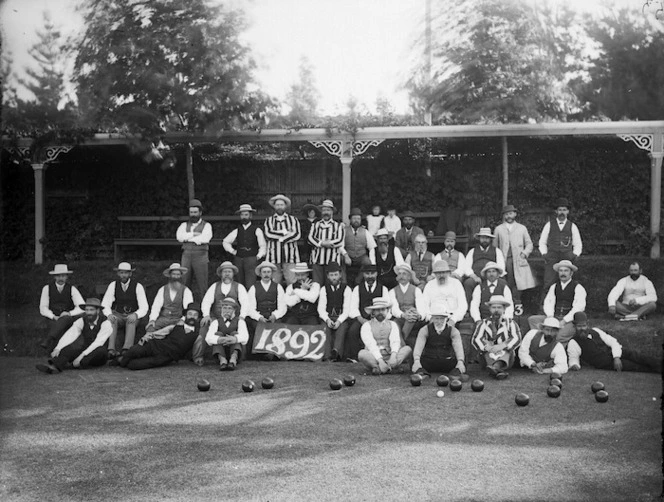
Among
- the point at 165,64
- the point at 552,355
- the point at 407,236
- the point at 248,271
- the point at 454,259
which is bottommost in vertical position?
the point at 552,355

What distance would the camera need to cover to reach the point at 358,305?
11.7 metres

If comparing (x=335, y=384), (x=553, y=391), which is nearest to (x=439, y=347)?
(x=335, y=384)

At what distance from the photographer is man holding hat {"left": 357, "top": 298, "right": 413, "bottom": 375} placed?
1028 cm

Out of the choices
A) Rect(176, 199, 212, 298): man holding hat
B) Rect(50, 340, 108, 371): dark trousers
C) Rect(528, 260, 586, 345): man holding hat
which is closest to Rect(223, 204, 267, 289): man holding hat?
Rect(176, 199, 212, 298): man holding hat

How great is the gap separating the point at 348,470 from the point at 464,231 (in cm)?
1106

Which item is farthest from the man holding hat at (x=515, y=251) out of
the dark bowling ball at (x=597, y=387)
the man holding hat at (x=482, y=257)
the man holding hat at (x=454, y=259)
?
the dark bowling ball at (x=597, y=387)

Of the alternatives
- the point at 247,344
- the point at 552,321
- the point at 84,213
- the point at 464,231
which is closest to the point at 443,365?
the point at 552,321

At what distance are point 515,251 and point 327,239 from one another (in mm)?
3205

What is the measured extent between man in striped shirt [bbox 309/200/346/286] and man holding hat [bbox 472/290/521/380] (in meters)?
3.36

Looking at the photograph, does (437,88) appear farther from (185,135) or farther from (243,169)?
(185,135)

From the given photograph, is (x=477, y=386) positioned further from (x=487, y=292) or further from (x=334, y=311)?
(x=334, y=311)

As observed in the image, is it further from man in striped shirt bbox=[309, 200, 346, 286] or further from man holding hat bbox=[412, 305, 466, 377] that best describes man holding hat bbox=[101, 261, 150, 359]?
man holding hat bbox=[412, 305, 466, 377]

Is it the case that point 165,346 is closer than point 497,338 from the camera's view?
No

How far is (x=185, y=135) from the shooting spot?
15914 millimetres
